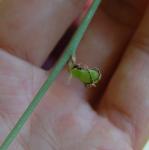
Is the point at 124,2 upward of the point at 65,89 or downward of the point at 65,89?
upward

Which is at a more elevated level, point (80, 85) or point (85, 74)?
point (85, 74)

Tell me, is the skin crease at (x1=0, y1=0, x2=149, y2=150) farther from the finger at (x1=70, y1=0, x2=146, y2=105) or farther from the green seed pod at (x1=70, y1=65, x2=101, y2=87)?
the green seed pod at (x1=70, y1=65, x2=101, y2=87)

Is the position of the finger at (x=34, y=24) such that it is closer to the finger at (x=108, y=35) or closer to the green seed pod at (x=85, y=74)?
the finger at (x=108, y=35)

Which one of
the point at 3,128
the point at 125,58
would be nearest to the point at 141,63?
the point at 125,58

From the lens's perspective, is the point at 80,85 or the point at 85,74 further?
the point at 80,85

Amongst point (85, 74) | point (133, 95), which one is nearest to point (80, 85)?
point (133, 95)

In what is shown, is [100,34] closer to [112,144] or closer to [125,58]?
[125,58]

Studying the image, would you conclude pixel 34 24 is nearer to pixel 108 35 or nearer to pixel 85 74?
pixel 108 35

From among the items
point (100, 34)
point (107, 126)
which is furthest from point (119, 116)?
point (100, 34)

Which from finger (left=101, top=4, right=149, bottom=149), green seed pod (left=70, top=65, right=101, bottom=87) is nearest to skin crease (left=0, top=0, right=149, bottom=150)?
finger (left=101, top=4, right=149, bottom=149)
